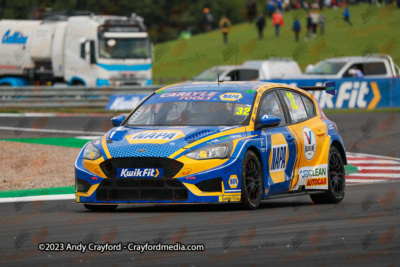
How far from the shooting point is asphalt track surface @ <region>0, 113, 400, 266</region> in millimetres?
6691

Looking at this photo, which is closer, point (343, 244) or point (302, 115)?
point (343, 244)

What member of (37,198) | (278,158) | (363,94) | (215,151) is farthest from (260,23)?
(215,151)

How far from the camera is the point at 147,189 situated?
9625 millimetres

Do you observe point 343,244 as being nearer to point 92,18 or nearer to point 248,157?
point 248,157

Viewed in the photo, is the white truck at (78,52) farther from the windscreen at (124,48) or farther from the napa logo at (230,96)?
the napa logo at (230,96)

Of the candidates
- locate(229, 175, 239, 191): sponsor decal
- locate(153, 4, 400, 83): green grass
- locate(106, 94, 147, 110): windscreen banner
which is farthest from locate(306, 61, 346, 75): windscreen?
locate(229, 175, 239, 191): sponsor decal

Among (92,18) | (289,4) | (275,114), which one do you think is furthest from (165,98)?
(289,4)

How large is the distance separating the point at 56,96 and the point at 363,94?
10.9 metres

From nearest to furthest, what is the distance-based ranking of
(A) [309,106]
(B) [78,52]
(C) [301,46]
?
(A) [309,106]
(B) [78,52]
(C) [301,46]

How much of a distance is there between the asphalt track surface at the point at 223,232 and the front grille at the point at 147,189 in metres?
0.19

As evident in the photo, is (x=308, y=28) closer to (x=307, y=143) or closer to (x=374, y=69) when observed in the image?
(x=374, y=69)

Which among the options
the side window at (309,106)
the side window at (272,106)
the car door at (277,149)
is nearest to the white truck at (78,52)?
the side window at (309,106)

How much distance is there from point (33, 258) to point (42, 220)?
8.69ft

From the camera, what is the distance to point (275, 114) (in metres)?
11.0
